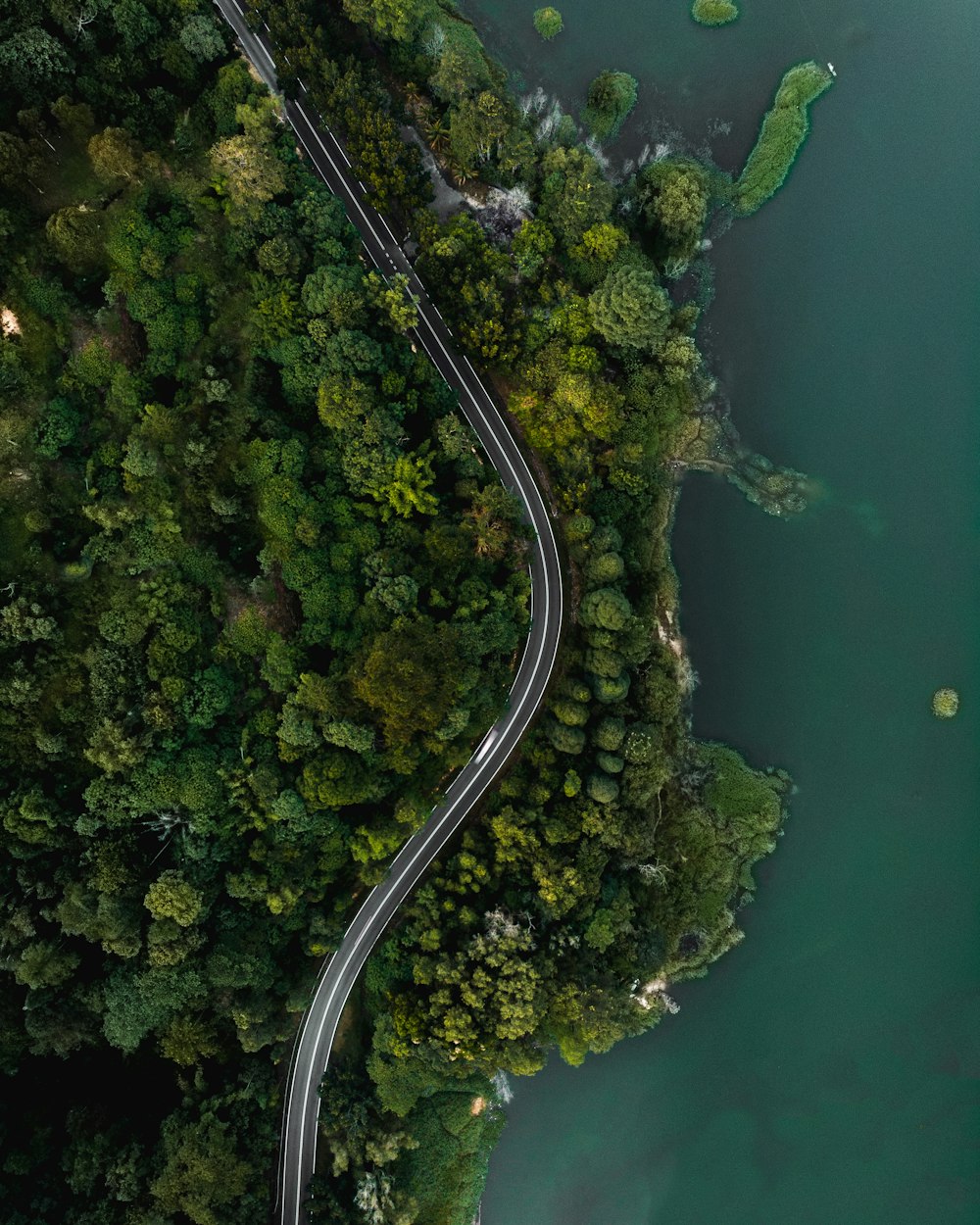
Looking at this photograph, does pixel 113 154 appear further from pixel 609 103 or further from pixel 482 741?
pixel 482 741

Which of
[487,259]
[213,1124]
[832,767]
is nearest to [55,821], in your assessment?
[213,1124]

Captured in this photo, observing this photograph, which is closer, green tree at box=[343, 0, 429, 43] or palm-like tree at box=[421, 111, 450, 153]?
green tree at box=[343, 0, 429, 43]

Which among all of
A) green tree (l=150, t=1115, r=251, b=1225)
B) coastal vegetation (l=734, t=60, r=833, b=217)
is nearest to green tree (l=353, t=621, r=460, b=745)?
green tree (l=150, t=1115, r=251, b=1225)

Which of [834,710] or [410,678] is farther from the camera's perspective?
[834,710]

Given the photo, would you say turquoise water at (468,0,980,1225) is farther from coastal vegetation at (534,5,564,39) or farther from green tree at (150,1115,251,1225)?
green tree at (150,1115,251,1225)

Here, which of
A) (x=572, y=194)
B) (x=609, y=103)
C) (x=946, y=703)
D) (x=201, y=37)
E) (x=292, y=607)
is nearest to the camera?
(x=201, y=37)

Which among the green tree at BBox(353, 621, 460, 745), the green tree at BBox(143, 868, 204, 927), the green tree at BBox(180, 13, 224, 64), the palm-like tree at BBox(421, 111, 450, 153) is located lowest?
the green tree at BBox(143, 868, 204, 927)

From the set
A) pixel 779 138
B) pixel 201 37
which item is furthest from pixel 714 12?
pixel 201 37
